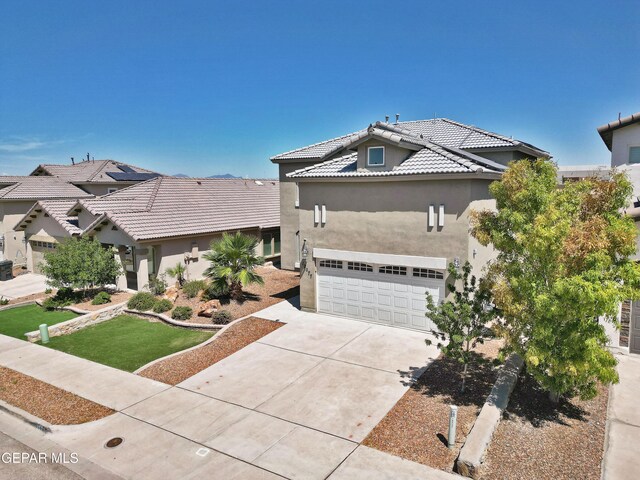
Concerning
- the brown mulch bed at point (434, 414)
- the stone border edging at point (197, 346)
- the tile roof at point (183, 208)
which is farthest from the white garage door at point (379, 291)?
the tile roof at point (183, 208)

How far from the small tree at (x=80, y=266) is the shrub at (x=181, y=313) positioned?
5.03 meters

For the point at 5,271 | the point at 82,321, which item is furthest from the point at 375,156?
the point at 5,271

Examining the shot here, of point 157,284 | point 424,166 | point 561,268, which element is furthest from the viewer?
point 157,284

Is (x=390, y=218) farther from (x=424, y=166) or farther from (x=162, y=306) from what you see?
(x=162, y=306)

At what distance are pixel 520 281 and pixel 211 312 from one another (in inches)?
461

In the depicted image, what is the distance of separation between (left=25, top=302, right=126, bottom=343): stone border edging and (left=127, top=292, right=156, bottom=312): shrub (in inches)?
16.0

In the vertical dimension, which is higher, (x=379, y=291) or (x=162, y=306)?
(x=379, y=291)

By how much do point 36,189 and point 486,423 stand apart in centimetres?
3466

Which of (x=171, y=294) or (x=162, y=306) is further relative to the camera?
(x=171, y=294)

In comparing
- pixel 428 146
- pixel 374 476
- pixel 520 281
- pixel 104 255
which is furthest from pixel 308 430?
pixel 104 255

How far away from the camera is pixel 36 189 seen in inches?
1266

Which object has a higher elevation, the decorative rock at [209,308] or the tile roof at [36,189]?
the tile roof at [36,189]

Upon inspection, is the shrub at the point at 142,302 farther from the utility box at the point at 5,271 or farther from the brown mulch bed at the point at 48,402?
the utility box at the point at 5,271

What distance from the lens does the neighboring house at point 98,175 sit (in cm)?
3631
